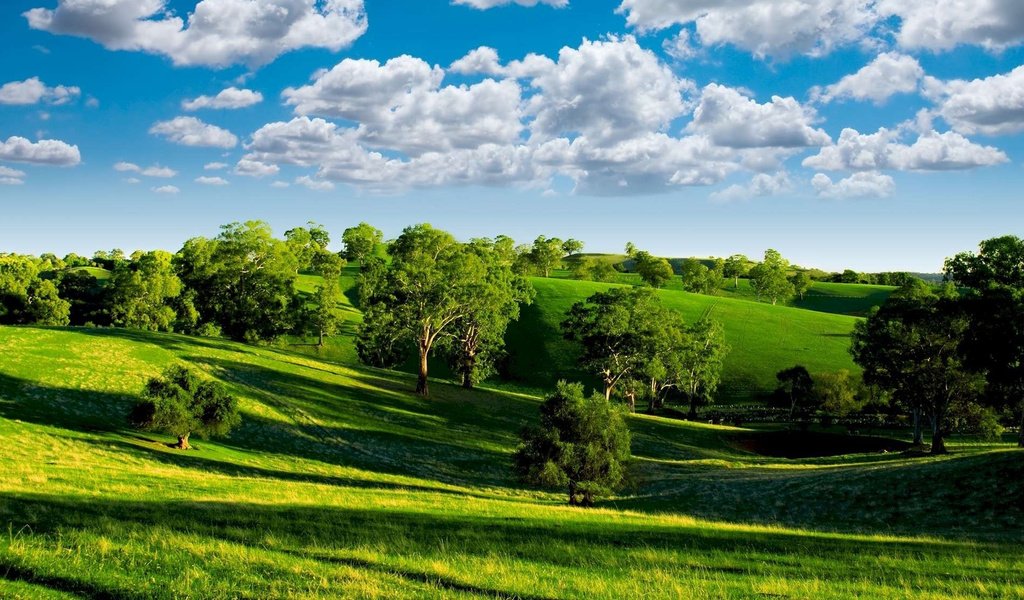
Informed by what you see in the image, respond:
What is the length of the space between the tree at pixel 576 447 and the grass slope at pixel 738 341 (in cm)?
7591

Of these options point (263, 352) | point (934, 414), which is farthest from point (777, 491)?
point (263, 352)

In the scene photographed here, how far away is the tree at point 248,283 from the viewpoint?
313 ft

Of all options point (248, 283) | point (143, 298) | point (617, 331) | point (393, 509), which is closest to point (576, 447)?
point (393, 509)

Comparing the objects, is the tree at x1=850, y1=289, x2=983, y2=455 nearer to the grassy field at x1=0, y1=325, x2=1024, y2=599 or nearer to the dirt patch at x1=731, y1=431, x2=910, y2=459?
the grassy field at x1=0, y1=325, x2=1024, y2=599

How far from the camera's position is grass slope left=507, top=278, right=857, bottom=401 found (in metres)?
123

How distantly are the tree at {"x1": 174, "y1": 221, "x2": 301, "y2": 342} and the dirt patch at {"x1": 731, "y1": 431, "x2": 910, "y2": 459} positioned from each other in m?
65.4

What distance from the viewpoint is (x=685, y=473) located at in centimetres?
5753

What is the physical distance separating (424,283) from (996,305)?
53.4 metres

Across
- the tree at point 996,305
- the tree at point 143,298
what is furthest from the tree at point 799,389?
the tree at point 143,298

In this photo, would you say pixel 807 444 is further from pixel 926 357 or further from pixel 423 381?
pixel 423 381

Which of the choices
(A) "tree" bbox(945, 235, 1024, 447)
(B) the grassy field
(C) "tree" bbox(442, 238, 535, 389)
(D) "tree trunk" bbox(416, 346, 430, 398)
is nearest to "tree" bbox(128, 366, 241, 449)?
(B) the grassy field

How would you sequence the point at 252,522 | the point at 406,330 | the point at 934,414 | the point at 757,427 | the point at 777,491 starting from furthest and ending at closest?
the point at 757,427 → the point at 406,330 → the point at 934,414 → the point at 777,491 → the point at 252,522

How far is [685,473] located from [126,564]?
5038 centimetres

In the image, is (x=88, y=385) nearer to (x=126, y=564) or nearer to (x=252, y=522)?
(x=252, y=522)
